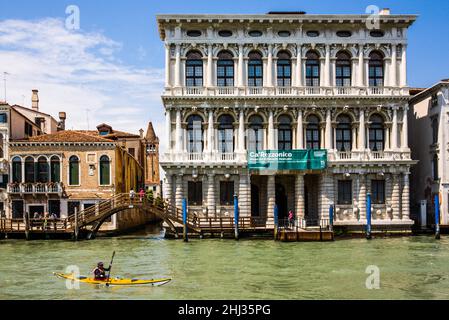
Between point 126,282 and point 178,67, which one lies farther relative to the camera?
point 178,67

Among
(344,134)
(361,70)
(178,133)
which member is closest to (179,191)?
(178,133)

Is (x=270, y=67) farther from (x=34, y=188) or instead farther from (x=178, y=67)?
(x=34, y=188)

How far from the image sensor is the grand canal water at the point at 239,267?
18.6 meters

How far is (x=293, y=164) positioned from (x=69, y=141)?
47.3ft

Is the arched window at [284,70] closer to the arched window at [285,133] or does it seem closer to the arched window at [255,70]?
the arched window at [255,70]

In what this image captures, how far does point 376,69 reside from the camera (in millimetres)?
38656

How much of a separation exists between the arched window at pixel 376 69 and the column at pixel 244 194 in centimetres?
984

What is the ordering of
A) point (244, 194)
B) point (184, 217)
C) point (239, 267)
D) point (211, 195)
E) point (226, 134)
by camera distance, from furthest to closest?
point (226, 134)
point (244, 194)
point (211, 195)
point (184, 217)
point (239, 267)

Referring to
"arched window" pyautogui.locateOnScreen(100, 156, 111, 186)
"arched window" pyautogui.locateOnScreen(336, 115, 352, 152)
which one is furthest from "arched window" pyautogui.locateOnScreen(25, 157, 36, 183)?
"arched window" pyautogui.locateOnScreen(336, 115, 352, 152)

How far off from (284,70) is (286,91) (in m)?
1.43

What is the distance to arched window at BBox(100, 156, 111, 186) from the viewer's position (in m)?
40.3

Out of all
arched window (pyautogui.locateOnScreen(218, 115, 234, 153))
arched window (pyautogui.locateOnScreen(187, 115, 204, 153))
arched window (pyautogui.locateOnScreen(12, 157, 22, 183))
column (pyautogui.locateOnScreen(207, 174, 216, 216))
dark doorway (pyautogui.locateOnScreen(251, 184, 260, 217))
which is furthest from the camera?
arched window (pyautogui.locateOnScreen(12, 157, 22, 183))

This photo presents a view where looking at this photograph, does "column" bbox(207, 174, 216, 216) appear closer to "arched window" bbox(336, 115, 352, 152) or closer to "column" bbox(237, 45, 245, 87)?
"column" bbox(237, 45, 245, 87)

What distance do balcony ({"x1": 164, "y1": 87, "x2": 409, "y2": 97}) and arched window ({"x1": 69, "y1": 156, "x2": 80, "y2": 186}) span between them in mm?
7872
